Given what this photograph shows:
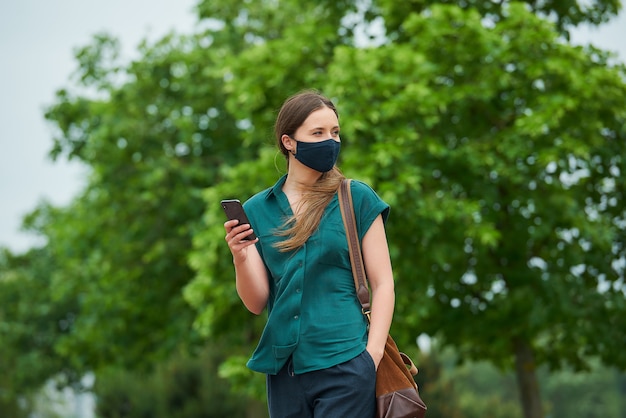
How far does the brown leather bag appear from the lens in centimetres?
319

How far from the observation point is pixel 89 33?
824 inches

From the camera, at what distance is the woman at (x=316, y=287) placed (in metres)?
3.21

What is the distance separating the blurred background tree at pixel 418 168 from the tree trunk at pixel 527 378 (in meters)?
0.03

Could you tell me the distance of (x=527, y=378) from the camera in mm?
15812

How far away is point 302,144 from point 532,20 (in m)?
11.1

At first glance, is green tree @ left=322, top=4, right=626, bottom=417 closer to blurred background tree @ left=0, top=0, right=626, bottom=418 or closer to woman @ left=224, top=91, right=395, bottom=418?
blurred background tree @ left=0, top=0, right=626, bottom=418

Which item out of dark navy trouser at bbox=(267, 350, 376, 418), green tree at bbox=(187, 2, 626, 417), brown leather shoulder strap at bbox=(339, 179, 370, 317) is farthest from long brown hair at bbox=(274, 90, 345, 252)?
green tree at bbox=(187, 2, 626, 417)

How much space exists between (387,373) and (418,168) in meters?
9.73

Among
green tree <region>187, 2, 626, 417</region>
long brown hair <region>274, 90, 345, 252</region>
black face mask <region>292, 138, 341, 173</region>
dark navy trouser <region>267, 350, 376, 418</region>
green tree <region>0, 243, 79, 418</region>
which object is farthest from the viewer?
green tree <region>0, 243, 79, 418</region>

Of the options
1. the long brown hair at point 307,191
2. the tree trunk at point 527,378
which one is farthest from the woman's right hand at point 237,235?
the tree trunk at point 527,378

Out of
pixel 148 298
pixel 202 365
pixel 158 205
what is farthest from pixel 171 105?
pixel 202 365

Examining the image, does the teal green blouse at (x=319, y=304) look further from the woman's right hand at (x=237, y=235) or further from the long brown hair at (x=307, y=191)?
the woman's right hand at (x=237, y=235)

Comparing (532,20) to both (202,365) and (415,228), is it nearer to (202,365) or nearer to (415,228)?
(415,228)

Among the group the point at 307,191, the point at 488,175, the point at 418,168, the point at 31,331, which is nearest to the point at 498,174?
the point at 488,175
